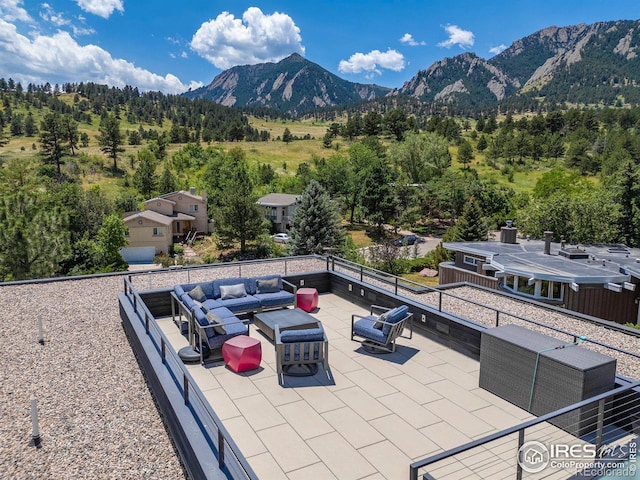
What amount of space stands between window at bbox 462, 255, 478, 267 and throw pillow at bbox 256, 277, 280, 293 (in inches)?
459

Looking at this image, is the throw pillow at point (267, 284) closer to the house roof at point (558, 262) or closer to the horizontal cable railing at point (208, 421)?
the horizontal cable railing at point (208, 421)

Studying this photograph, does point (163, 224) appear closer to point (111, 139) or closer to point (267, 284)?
point (111, 139)

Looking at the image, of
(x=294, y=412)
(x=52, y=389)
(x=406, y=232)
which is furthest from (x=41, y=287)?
(x=406, y=232)

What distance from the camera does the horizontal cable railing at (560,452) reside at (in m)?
4.15

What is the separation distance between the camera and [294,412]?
232 inches

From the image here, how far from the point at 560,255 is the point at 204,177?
4665cm

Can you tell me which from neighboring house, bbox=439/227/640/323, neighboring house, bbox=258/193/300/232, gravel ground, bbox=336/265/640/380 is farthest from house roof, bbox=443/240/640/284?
neighboring house, bbox=258/193/300/232

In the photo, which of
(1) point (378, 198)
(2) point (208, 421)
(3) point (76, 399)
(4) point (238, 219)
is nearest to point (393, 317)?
(2) point (208, 421)

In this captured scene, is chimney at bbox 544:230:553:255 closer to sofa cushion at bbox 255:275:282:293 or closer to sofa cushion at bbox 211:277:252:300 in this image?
sofa cushion at bbox 255:275:282:293

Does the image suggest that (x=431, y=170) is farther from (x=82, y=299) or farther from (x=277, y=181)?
(x=82, y=299)

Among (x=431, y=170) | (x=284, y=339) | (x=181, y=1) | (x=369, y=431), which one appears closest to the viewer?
(x=369, y=431)

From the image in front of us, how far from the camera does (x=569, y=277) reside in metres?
14.7

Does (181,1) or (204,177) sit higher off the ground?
(181,1)

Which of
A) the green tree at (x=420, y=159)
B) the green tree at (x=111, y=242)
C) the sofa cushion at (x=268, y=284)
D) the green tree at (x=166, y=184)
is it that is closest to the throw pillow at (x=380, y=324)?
the sofa cushion at (x=268, y=284)
